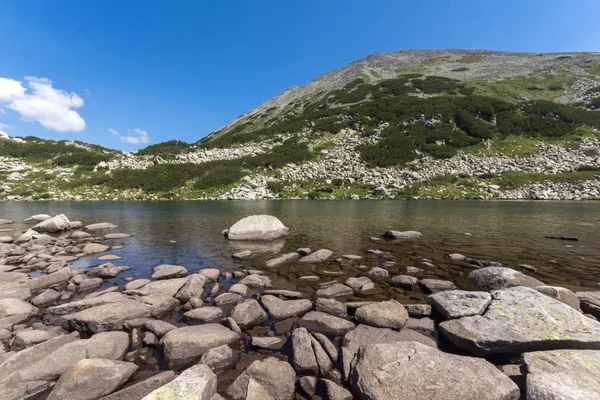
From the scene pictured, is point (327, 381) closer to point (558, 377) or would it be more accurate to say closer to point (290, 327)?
point (290, 327)

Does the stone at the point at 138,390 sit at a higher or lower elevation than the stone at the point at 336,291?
higher

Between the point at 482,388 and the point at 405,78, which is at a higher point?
the point at 405,78

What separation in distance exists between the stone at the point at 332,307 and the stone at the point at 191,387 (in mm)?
4116

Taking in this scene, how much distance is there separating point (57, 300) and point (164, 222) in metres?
19.4

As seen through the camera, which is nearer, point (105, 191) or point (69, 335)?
point (69, 335)

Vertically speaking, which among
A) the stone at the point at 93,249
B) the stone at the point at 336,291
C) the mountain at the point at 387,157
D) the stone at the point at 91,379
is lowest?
the stone at the point at 93,249

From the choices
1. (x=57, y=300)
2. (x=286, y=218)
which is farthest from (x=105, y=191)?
(x=57, y=300)

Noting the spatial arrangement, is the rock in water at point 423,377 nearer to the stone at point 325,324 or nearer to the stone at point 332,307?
the stone at point 325,324

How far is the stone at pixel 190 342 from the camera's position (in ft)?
19.7

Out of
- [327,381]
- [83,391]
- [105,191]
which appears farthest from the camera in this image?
[105,191]

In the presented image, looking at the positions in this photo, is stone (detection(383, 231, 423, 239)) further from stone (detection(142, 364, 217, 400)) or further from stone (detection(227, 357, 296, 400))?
stone (detection(142, 364, 217, 400))

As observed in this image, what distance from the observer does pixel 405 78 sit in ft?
384

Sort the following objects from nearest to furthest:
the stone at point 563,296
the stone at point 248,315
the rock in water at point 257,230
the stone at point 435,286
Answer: the stone at point 248,315 → the stone at point 563,296 → the stone at point 435,286 → the rock in water at point 257,230

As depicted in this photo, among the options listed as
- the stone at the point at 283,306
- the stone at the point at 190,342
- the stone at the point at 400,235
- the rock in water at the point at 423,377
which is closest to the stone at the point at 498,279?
the rock in water at the point at 423,377
